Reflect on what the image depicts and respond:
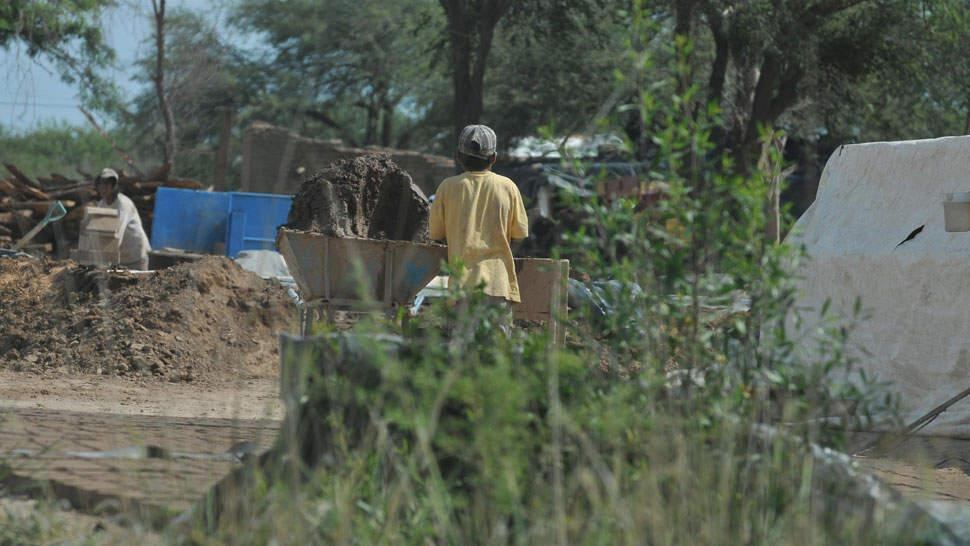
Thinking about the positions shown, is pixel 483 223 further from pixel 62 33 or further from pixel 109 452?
pixel 62 33

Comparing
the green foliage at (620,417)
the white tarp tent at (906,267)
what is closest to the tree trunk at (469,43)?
the white tarp tent at (906,267)

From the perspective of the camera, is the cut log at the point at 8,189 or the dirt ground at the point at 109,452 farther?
the cut log at the point at 8,189

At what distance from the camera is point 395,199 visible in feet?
29.9

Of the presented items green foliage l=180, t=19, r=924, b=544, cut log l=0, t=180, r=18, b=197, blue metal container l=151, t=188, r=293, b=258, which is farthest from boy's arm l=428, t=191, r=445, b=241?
cut log l=0, t=180, r=18, b=197

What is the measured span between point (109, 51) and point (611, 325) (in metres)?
27.5

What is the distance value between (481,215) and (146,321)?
524cm

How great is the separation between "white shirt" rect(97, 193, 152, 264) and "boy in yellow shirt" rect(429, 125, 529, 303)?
712cm

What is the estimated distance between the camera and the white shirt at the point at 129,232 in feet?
45.7

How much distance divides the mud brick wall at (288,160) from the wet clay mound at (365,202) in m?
17.2

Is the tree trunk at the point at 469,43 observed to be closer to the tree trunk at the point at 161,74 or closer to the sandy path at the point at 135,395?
the tree trunk at the point at 161,74

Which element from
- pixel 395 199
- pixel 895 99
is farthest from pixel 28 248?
pixel 895 99

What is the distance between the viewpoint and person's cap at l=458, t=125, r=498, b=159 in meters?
7.58

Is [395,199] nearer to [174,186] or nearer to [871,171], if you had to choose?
[871,171]

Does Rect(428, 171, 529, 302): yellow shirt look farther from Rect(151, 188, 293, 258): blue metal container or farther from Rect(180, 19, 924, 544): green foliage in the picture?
Rect(151, 188, 293, 258): blue metal container
